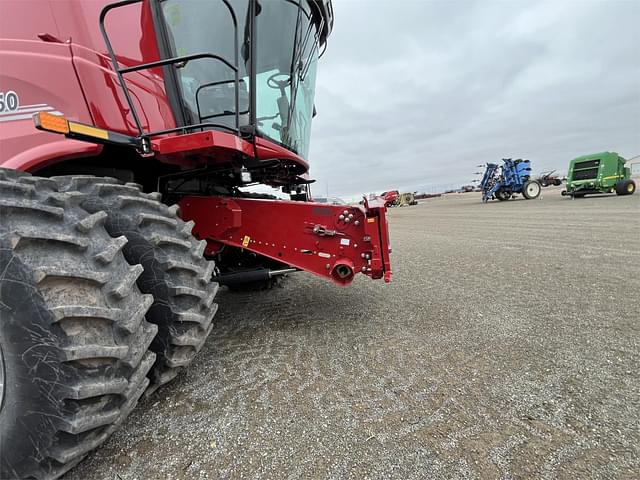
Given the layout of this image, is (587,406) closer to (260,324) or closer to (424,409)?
(424,409)

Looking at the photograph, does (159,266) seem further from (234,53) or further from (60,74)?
(234,53)

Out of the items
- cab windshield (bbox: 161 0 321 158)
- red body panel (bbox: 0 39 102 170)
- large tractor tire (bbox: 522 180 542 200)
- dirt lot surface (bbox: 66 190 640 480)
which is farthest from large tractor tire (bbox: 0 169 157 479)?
large tractor tire (bbox: 522 180 542 200)

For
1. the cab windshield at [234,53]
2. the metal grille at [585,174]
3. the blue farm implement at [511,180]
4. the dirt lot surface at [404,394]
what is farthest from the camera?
the blue farm implement at [511,180]

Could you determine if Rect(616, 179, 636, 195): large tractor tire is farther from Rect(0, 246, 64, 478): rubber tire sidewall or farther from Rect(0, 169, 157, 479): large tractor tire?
Rect(0, 246, 64, 478): rubber tire sidewall

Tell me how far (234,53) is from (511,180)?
21.5m

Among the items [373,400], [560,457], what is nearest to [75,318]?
[373,400]

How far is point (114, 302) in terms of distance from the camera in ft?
4.19

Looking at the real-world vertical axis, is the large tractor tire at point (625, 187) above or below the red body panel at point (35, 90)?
below

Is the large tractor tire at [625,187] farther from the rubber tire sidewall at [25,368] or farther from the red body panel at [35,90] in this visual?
the rubber tire sidewall at [25,368]

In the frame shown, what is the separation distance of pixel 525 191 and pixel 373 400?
22.0 meters

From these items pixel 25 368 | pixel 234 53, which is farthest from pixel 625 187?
pixel 25 368

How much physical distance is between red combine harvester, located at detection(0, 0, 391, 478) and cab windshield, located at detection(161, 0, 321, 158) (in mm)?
12

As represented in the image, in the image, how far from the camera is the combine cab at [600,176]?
16.0m

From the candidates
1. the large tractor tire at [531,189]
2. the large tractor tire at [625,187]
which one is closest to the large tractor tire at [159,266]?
the large tractor tire at [625,187]
